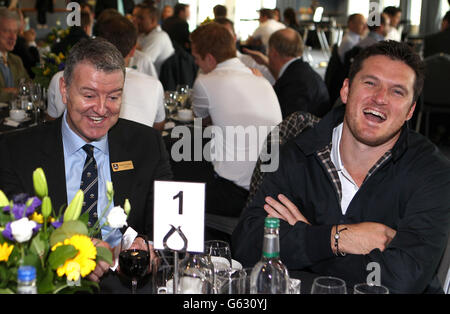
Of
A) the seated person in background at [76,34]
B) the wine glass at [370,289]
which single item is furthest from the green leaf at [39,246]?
the seated person in background at [76,34]

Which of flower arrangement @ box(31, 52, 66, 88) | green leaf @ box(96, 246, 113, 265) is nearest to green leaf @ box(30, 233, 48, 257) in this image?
green leaf @ box(96, 246, 113, 265)

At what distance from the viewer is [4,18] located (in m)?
5.27

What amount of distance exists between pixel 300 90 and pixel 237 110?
4.38ft

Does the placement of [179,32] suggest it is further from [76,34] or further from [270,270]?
[270,270]

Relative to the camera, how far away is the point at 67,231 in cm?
117

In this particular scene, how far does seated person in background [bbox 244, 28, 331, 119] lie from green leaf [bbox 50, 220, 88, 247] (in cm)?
383

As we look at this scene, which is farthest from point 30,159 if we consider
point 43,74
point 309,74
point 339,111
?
point 309,74

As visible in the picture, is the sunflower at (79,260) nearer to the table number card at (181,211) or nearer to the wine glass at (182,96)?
the table number card at (181,211)

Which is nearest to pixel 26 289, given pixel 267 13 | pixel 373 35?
pixel 373 35

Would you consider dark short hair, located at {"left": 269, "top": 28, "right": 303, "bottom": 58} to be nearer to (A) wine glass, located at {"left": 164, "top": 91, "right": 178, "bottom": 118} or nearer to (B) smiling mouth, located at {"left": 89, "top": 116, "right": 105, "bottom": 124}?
(A) wine glass, located at {"left": 164, "top": 91, "right": 178, "bottom": 118}

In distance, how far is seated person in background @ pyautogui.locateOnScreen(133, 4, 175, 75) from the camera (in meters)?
7.30

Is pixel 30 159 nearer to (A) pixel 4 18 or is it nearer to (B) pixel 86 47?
(B) pixel 86 47

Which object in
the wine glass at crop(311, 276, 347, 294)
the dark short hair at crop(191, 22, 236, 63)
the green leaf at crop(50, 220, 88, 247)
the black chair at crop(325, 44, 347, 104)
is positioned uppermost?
the dark short hair at crop(191, 22, 236, 63)

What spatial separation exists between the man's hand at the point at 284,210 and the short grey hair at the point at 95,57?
0.72 meters
